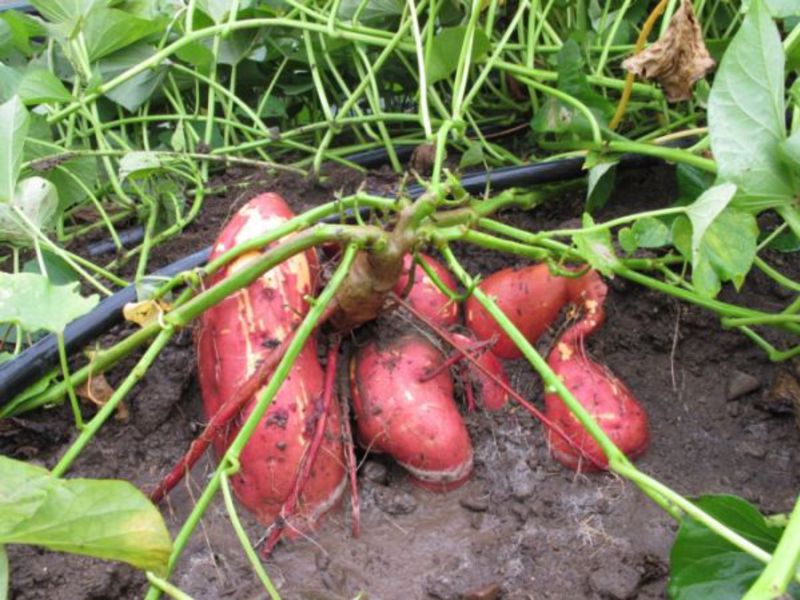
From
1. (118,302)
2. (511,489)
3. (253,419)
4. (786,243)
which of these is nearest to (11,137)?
(118,302)

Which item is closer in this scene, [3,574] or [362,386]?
[3,574]

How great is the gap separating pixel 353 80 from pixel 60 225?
0.51 meters

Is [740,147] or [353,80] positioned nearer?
[740,147]

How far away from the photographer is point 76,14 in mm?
1099

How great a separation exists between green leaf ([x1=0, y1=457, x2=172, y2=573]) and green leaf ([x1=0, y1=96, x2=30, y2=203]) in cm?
37

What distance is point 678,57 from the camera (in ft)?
2.95

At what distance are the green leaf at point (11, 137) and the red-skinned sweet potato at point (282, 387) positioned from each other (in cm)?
21

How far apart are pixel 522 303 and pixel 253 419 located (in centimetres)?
37

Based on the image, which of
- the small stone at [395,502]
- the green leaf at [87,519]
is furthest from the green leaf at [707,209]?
the green leaf at [87,519]

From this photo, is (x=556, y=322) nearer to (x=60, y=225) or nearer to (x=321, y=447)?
(x=321, y=447)

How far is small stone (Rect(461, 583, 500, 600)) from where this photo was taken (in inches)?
28.5

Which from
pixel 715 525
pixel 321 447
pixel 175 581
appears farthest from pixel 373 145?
pixel 715 525

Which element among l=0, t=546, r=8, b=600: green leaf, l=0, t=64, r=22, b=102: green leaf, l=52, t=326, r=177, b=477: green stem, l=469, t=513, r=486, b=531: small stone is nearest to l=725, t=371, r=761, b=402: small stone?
l=469, t=513, r=486, b=531: small stone

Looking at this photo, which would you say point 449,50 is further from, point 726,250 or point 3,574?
point 3,574
